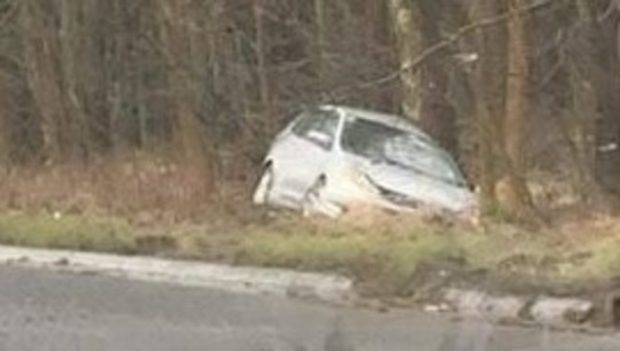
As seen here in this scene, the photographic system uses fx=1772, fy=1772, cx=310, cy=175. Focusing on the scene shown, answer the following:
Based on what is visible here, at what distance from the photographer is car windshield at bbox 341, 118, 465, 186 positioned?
793 inches

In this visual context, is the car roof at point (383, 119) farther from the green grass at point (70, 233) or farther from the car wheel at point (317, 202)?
the green grass at point (70, 233)

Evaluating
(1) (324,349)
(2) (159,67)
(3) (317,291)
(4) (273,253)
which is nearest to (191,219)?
(4) (273,253)

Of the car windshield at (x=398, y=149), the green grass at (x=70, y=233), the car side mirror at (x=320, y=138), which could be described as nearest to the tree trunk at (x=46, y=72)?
the green grass at (x=70, y=233)

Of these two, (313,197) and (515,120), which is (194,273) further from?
(515,120)

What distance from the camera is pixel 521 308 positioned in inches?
524

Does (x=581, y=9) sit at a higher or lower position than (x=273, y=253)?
higher

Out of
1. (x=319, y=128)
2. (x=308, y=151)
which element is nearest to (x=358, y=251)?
(x=308, y=151)

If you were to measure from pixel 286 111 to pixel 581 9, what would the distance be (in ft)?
21.4

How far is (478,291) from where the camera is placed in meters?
13.9

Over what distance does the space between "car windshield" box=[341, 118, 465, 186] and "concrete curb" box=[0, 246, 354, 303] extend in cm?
368

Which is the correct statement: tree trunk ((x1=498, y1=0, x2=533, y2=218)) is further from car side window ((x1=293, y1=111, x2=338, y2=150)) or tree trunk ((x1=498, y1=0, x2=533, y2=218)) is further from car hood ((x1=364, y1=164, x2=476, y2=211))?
car side window ((x1=293, y1=111, x2=338, y2=150))

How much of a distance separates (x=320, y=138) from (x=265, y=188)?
3.39 feet

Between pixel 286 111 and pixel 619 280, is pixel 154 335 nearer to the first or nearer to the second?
pixel 619 280

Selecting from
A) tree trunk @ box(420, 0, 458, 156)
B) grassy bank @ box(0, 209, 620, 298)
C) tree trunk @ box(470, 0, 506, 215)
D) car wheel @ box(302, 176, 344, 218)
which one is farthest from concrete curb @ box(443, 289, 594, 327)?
tree trunk @ box(420, 0, 458, 156)
